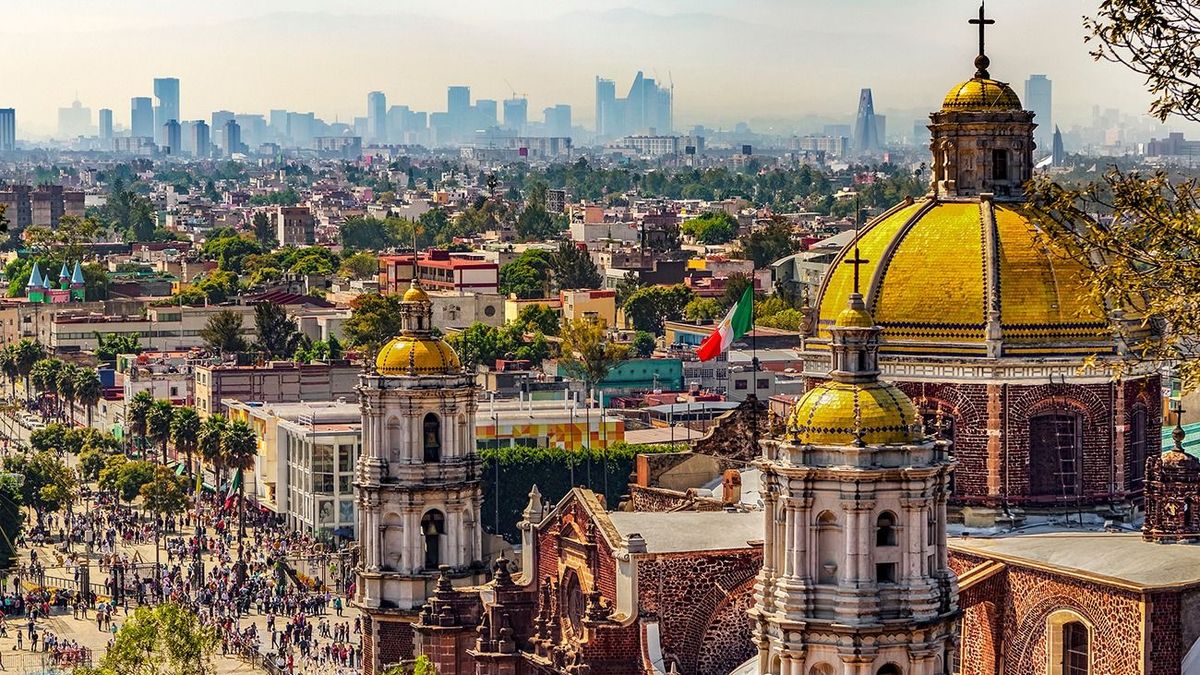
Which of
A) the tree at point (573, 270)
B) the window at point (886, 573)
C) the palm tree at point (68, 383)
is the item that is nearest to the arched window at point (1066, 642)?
the window at point (886, 573)

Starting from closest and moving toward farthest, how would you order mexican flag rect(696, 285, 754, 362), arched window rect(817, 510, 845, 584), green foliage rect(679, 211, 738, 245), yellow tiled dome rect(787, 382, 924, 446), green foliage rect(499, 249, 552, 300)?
1. arched window rect(817, 510, 845, 584)
2. yellow tiled dome rect(787, 382, 924, 446)
3. mexican flag rect(696, 285, 754, 362)
4. green foliage rect(499, 249, 552, 300)
5. green foliage rect(679, 211, 738, 245)

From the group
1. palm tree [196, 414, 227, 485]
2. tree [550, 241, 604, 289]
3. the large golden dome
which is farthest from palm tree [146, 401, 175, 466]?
tree [550, 241, 604, 289]

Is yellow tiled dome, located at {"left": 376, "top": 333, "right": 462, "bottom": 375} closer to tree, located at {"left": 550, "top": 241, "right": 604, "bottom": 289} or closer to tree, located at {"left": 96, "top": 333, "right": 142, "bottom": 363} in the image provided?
tree, located at {"left": 96, "top": 333, "right": 142, "bottom": 363}

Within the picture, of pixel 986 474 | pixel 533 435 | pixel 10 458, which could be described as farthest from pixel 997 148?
pixel 10 458

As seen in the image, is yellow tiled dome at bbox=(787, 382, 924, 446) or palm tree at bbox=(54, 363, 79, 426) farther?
palm tree at bbox=(54, 363, 79, 426)

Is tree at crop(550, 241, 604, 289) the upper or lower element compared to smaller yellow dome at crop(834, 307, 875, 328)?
upper

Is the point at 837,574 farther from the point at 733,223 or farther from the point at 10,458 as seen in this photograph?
the point at 733,223

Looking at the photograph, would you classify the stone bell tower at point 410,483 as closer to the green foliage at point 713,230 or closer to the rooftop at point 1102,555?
the rooftop at point 1102,555
